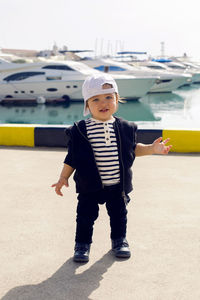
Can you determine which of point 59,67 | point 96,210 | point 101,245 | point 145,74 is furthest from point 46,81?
point 96,210

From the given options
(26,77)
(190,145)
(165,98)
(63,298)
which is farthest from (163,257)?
(165,98)

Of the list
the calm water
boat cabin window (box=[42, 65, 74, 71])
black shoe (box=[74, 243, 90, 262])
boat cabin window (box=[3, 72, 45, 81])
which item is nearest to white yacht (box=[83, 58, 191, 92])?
the calm water

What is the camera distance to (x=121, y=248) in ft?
9.23

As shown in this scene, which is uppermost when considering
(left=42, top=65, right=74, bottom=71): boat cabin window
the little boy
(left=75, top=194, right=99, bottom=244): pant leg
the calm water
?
the little boy

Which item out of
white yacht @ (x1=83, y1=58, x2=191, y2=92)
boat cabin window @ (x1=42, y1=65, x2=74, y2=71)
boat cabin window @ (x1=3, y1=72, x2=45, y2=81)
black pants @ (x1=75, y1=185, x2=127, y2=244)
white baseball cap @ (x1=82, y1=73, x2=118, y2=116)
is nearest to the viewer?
white baseball cap @ (x1=82, y1=73, x2=118, y2=116)

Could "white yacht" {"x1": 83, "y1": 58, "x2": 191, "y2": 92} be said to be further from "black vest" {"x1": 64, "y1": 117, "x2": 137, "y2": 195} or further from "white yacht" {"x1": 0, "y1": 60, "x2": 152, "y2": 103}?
"black vest" {"x1": 64, "y1": 117, "x2": 137, "y2": 195}

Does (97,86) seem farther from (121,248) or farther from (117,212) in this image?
(121,248)

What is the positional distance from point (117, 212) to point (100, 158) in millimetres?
393

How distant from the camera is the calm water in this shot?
861 inches

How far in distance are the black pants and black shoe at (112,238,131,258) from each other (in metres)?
0.04

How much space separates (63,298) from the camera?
232 cm

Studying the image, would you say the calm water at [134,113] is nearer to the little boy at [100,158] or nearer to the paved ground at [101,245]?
the paved ground at [101,245]

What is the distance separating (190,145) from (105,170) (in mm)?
3335

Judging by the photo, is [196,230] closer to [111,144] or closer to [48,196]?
[111,144]
